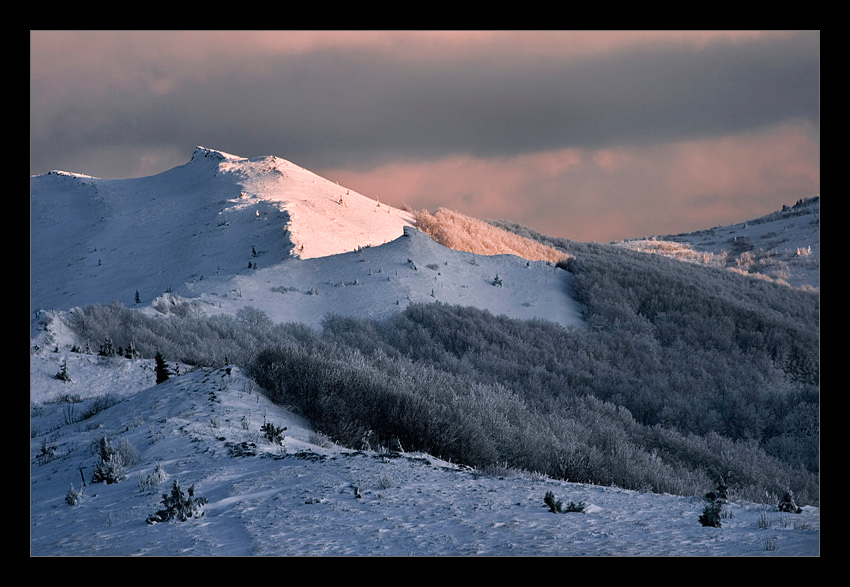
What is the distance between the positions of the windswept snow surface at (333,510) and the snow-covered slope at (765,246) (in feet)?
101

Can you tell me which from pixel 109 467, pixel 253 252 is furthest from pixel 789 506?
pixel 253 252

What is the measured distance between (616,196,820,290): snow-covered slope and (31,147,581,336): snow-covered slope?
17.9m

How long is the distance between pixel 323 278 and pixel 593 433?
13855mm

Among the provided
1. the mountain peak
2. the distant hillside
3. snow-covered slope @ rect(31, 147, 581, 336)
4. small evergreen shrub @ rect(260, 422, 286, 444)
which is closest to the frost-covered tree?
small evergreen shrub @ rect(260, 422, 286, 444)

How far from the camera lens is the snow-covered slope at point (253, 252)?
69.4 feet

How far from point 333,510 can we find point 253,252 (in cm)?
2212

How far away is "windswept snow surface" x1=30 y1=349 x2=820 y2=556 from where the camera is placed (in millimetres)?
4250

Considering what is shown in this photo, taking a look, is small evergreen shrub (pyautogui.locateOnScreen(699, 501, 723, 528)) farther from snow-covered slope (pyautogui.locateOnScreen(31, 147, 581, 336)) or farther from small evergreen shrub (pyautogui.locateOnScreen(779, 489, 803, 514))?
snow-covered slope (pyautogui.locateOnScreen(31, 147, 581, 336))

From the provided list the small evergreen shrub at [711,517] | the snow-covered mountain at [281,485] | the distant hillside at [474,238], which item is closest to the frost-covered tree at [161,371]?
the snow-covered mountain at [281,485]

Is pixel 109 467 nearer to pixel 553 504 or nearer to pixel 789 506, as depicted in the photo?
pixel 553 504

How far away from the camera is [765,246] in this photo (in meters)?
43.9

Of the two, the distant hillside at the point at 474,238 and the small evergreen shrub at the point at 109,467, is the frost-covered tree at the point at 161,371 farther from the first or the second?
the distant hillside at the point at 474,238

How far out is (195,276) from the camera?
25875 mm
